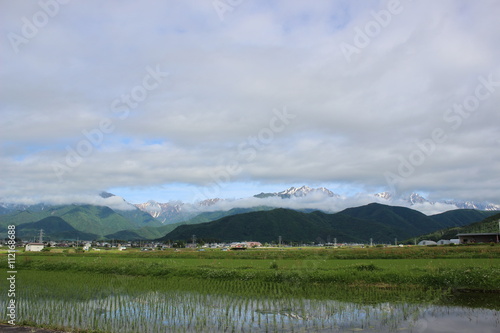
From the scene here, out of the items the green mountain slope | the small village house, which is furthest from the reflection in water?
the green mountain slope

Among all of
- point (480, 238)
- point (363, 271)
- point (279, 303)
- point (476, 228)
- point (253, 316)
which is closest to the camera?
point (253, 316)

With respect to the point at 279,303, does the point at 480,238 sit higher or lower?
lower

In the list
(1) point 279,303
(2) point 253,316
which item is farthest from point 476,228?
(2) point 253,316

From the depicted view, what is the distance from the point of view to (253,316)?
49.6 ft

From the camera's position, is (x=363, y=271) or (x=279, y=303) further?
(x=363, y=271)

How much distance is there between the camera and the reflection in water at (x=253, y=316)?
1323 cm

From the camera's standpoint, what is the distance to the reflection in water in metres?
13.2

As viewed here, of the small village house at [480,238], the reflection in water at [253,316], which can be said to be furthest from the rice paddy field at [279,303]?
the small village house at [480,238]

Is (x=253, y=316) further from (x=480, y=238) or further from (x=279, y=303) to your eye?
(x=480, y=238)

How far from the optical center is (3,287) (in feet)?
82.4

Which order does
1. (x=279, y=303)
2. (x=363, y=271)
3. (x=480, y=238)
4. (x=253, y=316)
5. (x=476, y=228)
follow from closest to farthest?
(x=253, y=316)
(x=279, y=303)
(x=363, y=271)
(x=480, y=238)
(x=476, y=228)

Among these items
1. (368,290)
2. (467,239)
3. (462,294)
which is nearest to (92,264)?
(368,290)

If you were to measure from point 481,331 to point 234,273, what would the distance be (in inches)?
774

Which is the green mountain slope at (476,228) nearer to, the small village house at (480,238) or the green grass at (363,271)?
the small village house at (480,238)
